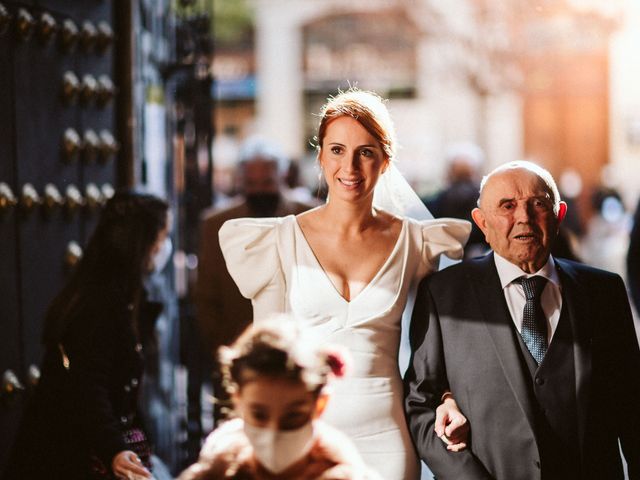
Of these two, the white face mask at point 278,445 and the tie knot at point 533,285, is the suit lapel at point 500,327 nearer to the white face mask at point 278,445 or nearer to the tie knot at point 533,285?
the tie knot at point 533,285

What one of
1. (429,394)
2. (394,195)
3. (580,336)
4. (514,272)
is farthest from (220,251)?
(580,336)

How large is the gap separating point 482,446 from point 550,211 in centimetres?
74

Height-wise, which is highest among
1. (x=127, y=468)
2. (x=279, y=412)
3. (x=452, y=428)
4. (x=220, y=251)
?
(x=220, y=251)

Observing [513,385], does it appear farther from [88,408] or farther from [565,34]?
[565,34]

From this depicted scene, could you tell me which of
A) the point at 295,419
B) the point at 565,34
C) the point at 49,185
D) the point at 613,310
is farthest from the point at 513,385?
the point at 565,34

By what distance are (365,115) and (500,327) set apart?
31.6 inches

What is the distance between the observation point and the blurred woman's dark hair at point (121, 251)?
3.79 meters

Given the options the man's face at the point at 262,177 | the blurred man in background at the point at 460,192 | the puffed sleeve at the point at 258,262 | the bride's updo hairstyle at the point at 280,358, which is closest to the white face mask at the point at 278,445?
the bride's updo hairstyle at the point at 280,358

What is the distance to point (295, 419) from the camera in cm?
228

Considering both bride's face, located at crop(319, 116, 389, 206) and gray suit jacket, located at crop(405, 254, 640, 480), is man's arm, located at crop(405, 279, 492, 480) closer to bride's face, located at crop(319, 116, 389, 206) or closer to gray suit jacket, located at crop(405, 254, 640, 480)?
gray suit jacket, located at crop(405, 254, 640, 480)

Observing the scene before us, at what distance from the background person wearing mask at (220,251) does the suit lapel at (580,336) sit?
8.38 ft

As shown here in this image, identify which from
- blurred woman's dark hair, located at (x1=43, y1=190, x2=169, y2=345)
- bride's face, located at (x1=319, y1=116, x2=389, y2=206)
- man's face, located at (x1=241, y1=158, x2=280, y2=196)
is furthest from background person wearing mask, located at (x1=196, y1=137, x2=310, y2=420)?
bride's face, located at (x1=319, y1=116, x2=389, y2=206)

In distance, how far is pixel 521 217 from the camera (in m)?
3.11

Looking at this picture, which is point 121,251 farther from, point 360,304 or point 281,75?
point 281,75
